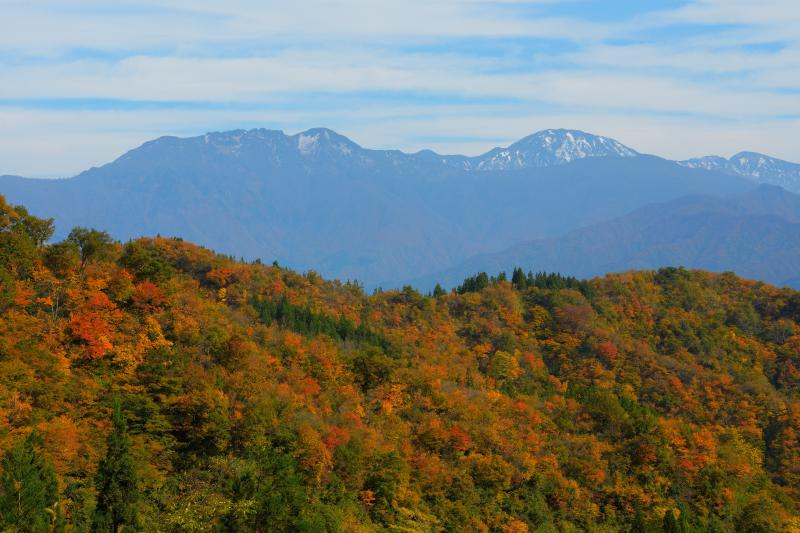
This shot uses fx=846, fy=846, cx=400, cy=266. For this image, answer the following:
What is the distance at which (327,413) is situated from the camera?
63781 mm

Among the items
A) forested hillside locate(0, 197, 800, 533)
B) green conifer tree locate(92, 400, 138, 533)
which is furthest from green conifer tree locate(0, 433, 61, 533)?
green conifer tree locate(92, 400, 138, 533)

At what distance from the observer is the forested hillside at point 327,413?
153 feet

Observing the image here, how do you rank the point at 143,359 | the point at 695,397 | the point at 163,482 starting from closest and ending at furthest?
1. the point at 163,482
2. the point at 143,359
3. the point at 695,397

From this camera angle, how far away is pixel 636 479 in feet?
241

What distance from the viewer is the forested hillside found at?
46688 mm

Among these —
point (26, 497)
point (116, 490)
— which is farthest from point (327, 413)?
point (26, 497)

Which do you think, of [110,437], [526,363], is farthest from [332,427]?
[526,363]

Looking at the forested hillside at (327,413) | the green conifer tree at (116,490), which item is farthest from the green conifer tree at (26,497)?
the green conifer tree at (116,490)

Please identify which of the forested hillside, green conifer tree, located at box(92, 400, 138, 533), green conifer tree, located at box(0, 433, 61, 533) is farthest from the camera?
the forested hillside

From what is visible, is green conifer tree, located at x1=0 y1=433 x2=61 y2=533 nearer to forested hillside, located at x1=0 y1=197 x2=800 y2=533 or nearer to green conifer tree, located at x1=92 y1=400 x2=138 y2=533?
forested hillside, located at x1=0 y1=197 x2=800 y2=533

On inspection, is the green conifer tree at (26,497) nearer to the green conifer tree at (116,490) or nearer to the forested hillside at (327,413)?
the forested hillside at (327,413)

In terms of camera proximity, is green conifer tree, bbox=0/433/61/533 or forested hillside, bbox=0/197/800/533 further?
forested hillside, bbox=0/197/800/533

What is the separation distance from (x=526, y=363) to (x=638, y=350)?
1508 cm

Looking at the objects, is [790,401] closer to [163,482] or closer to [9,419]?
[163,482]
